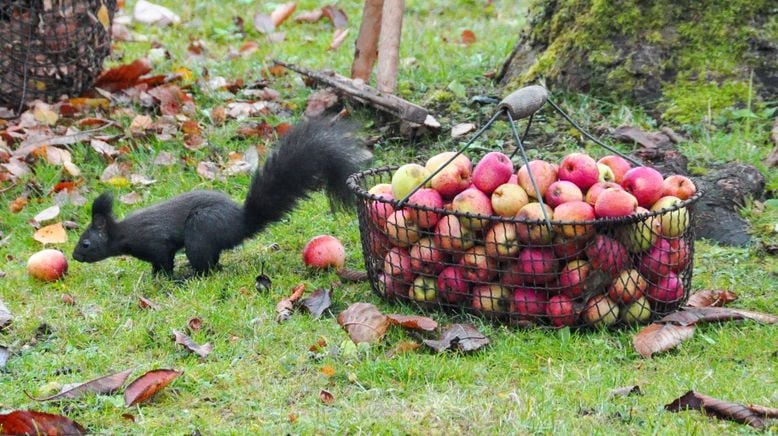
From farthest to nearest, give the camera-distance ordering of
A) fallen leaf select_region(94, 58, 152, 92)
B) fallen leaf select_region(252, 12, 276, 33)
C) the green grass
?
fallen leaf select_region(252, 12, 276, 33) < fallen leaf select_region(94, 58, 152, 92) < the green grass

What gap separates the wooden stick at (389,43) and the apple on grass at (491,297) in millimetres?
2599

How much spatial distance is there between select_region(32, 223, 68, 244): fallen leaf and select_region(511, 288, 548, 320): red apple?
2.71 metres

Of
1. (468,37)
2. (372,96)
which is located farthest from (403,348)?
(468,37)

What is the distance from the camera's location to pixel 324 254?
4727mm

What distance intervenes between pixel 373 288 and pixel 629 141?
2.24 m

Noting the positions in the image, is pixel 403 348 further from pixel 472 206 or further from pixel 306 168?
pixel 306 168

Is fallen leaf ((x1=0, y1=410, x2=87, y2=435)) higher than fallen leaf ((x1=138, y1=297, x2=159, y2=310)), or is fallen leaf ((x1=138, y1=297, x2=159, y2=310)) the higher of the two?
fallen leaf ((x1=0, y1=410, x2=87, y2=435))

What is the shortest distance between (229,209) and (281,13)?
486 centimetres

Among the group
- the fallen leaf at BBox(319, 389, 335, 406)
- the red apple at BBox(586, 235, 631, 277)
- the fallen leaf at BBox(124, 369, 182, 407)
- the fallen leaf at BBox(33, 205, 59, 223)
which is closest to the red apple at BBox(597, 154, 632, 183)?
the red apple at BBox(586, 235, 631, 277)

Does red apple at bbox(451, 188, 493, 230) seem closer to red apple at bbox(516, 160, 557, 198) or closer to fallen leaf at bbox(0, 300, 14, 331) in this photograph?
red apple at bbox(516, 160, 557, 198)


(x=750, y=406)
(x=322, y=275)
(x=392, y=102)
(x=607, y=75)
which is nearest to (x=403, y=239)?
(x=322, y=275)

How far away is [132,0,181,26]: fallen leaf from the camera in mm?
9359

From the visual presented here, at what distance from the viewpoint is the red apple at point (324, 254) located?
4.72 meters

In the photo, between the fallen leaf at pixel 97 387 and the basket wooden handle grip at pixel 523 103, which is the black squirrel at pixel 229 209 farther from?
the fallen leaf at pixel 97 387
